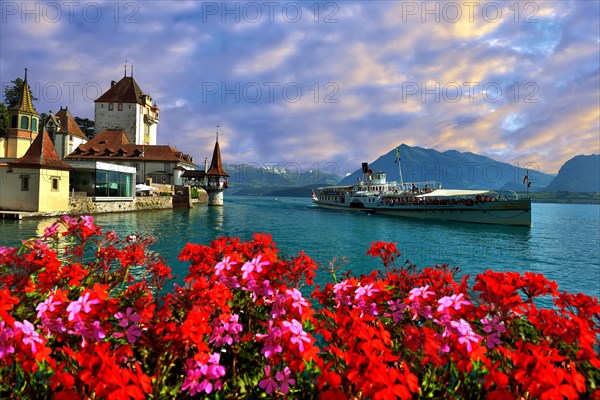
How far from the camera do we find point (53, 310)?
2.26 m

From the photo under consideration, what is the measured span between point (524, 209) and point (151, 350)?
52196 mm

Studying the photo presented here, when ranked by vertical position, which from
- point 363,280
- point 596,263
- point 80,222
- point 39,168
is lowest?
point 596,263

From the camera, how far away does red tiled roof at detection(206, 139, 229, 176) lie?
68250 millimetres

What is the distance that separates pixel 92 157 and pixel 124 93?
2161cm

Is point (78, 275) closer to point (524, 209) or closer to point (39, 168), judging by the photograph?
point (39, 168)

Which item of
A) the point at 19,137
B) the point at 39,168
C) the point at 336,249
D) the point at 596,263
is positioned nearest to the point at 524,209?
the point at 596,263

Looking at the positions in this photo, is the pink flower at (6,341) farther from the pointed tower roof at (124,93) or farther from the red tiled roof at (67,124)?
the pointed tower roof at (124,93)

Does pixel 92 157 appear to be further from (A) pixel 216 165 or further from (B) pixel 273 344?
(B) pixel 273 344

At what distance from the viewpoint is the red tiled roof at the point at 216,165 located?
224 feet

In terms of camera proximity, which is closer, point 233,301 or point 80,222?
point 233,301

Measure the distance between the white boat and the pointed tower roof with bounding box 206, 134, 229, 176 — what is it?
28903 millimetres

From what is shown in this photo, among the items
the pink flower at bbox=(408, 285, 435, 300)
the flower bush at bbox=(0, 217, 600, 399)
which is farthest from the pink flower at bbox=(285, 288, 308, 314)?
the pink flower at bbox=(408, 285, 435, 300)

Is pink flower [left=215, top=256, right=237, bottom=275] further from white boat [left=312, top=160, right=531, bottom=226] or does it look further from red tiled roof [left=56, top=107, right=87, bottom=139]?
red tiled roof [left=56, top=107, right=87, bottom=139]

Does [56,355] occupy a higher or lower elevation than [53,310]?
lower
